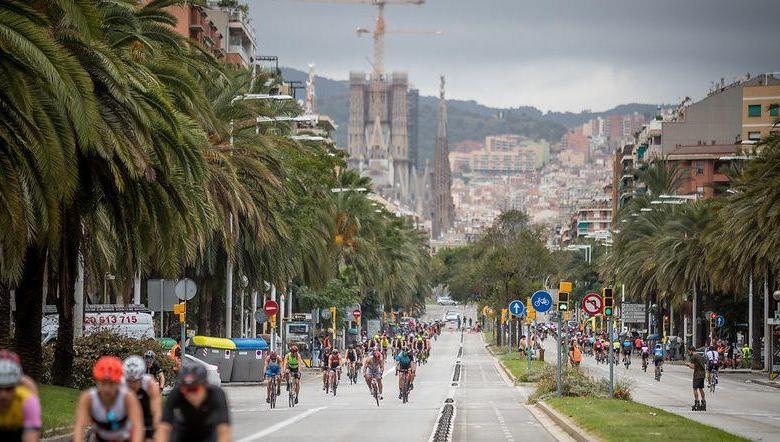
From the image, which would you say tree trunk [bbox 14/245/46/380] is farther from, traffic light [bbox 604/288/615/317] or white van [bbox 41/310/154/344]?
white van [bbox 41/310/154/344]

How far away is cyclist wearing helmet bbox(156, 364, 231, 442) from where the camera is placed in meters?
13.0

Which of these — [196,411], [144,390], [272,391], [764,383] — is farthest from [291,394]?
[196,411]

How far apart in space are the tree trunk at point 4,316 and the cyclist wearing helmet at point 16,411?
750 inches

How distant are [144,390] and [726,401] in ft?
116

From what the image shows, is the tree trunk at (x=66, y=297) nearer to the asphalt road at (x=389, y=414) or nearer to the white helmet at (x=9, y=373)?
the asphalt road at (x=389, y=414)

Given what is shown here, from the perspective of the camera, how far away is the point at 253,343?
55531mm

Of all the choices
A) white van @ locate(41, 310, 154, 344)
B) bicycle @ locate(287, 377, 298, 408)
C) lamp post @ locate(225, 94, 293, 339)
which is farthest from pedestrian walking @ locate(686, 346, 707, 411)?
white van @ locate(41, 310, 154, 344)

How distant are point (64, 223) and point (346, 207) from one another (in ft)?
193

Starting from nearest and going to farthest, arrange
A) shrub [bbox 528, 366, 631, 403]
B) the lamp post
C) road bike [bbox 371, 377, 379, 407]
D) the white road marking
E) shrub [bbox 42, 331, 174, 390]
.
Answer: the white road marking → shrub [bbox 42, 331, 174, 390] → shrub [bbox 528, 366, 631, 403] → road bike [bbox 371, 377, 379, 407] → the lamp post

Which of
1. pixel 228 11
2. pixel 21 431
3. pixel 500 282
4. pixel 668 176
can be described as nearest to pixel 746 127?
pixel 668 176

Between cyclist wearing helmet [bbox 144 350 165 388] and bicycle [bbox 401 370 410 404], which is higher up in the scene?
cyclist wearing helmet [bbox 144 350 165 388]

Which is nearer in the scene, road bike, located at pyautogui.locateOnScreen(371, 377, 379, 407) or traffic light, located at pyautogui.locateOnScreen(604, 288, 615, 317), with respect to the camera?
traffic light, located at pyautogui.locateOnScreen(604, 288, 615, 317)

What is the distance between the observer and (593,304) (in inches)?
1533

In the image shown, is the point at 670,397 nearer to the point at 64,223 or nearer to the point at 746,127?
the point at 64,223
